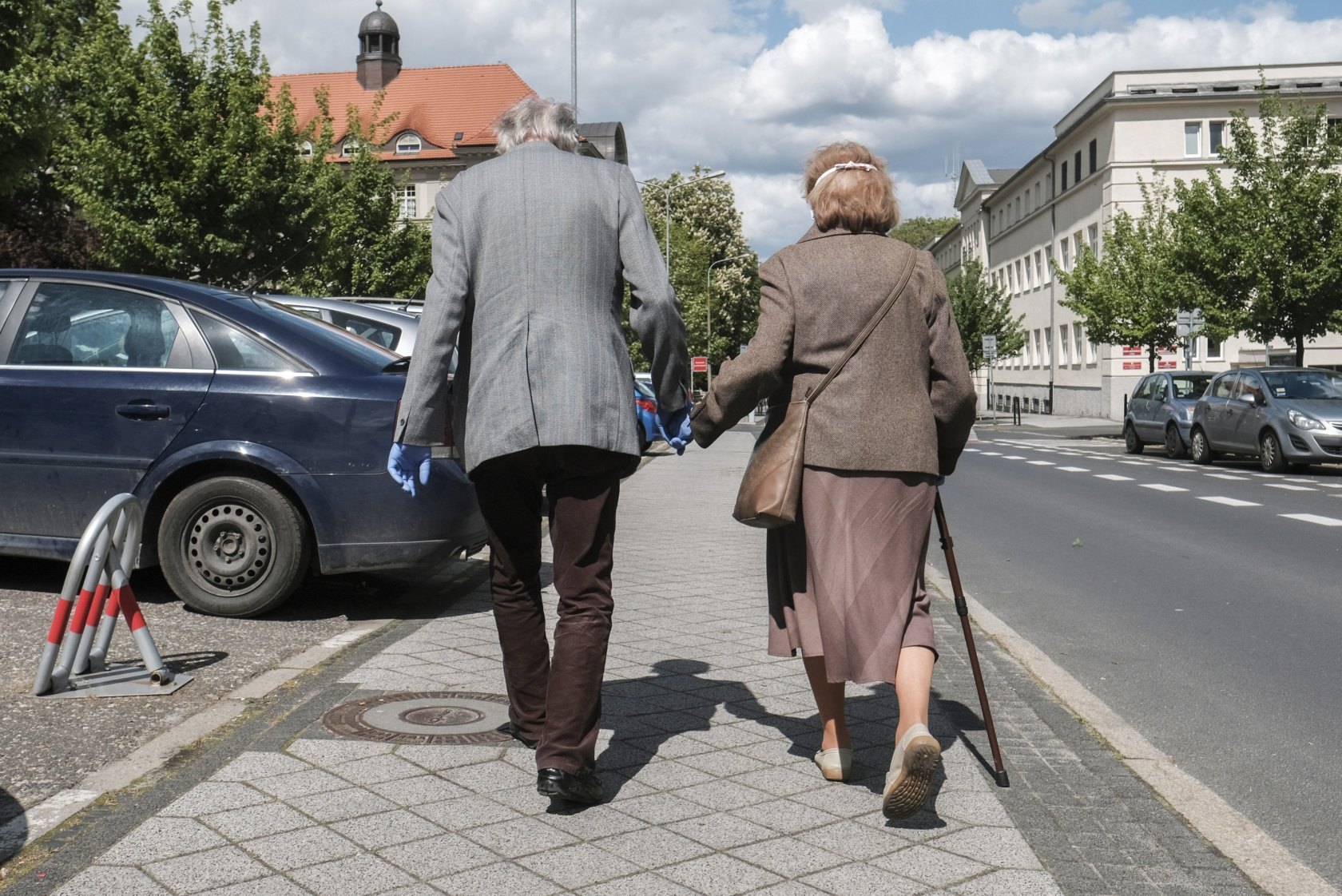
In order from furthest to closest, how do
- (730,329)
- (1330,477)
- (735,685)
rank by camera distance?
(730,329) → (1330,477) → (735,685)

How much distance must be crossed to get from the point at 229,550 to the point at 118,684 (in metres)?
1.54

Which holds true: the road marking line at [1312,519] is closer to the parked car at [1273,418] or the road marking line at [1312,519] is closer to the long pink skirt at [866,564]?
the parked car at [1273,418]

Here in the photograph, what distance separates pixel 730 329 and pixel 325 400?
76.5 meters

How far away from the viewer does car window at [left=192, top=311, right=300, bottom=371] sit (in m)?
6.75

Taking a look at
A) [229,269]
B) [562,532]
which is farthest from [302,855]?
[229,269]

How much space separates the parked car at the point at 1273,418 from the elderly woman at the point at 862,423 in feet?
56.5

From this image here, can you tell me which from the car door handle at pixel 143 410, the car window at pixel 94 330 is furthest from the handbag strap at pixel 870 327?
the car window at pixel 94 330

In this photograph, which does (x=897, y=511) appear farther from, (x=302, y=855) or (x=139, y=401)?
(x=139, y=401)

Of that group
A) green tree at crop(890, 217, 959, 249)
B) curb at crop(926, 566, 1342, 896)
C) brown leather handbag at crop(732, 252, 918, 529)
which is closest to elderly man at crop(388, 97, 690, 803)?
brown leather handbag at crop(732, 252, 918, 529)

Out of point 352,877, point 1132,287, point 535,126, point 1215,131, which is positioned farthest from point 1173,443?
point 1215,131

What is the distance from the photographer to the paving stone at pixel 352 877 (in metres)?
3.15

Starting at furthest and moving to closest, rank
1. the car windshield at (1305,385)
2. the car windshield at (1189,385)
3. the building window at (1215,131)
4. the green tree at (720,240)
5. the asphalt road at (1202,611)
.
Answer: the green tree at (720,240)
the building window at (1215,131)
the car windshield at (1189,385)
the car windshield at (1305,385)
the asphalt road at (1202,611)

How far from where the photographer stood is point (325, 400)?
21.6 ft

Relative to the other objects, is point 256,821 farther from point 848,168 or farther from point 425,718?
point 848,168
